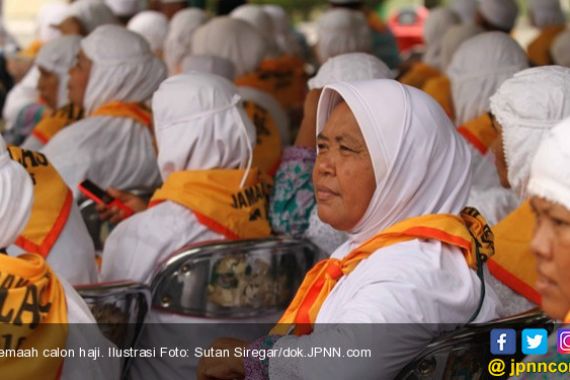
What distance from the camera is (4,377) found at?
2488 millimetres

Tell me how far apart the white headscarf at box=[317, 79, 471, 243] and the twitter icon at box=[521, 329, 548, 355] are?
39 centimetres

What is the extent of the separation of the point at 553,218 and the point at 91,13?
19.3 ft

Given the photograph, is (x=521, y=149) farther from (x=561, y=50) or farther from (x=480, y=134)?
(x=561, y=50)

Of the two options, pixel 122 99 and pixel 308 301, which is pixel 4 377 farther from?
pixel 122 99

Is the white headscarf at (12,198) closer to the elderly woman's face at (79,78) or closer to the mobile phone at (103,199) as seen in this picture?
the mobile phone at (103,199)

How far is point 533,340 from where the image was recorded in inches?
94.4

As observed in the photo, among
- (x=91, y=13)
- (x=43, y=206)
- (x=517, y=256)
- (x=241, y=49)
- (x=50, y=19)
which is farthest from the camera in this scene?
(x=50, y=19)

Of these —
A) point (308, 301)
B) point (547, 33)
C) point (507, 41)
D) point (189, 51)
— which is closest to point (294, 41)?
point (189, 51)

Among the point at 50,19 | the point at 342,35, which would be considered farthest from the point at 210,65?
the point at 50,19

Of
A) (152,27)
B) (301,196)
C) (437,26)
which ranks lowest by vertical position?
(437,26)

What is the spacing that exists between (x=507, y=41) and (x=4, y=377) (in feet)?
12.0

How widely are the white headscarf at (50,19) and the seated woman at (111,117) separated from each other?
2.33 m

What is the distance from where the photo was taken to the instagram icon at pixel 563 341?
6.73 feet

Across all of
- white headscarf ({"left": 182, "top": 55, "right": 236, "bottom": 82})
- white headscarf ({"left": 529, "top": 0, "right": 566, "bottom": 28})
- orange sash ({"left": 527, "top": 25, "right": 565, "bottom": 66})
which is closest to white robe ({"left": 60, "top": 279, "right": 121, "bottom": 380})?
white headscarf ({"left": 182, "top": 55, "right": 236, "bottom": 82})
